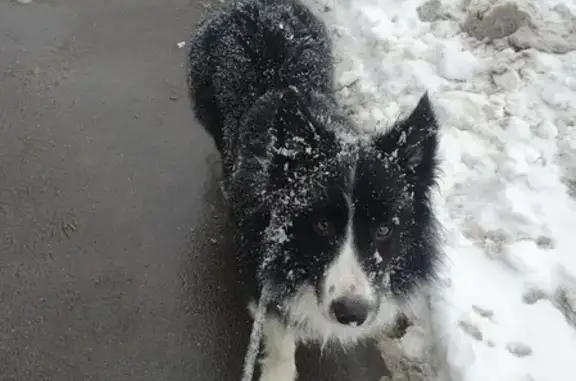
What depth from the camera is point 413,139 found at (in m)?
3.62

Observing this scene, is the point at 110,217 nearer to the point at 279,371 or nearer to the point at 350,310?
the point at 279,371

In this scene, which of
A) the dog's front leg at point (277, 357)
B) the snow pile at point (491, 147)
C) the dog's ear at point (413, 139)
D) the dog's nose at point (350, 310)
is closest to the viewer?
the dog's nose at point (350, 310)

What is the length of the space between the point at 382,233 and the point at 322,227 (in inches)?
11.4

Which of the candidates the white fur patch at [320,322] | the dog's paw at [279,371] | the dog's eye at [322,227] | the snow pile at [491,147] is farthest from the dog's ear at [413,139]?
the dog's paw at [279,371]

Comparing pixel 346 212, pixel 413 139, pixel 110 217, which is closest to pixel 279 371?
pixel 346 212

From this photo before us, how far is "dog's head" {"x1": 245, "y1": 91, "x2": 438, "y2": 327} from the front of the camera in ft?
11.2

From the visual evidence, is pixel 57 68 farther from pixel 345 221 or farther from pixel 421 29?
pixel 345 221

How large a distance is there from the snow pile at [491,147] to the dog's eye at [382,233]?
3.78ft

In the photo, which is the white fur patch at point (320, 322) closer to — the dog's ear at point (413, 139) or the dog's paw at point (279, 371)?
the dog's paw at point (279, 371)

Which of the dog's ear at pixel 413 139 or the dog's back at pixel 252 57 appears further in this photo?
the dog's back at pixel 252 57

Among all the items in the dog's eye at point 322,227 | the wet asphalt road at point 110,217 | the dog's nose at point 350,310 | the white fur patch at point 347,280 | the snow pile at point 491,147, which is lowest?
the wet asphalt road at point 110,217

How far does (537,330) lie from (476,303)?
15.4 inches

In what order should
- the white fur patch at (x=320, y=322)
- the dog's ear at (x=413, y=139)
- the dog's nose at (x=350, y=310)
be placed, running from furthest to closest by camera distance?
the white fur patch at (x=320, y=322) → the dog's ear at (x=413, y=139) → the dog's nose at (x=350, y=310)

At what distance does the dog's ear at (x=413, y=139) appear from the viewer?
11.8 feet
